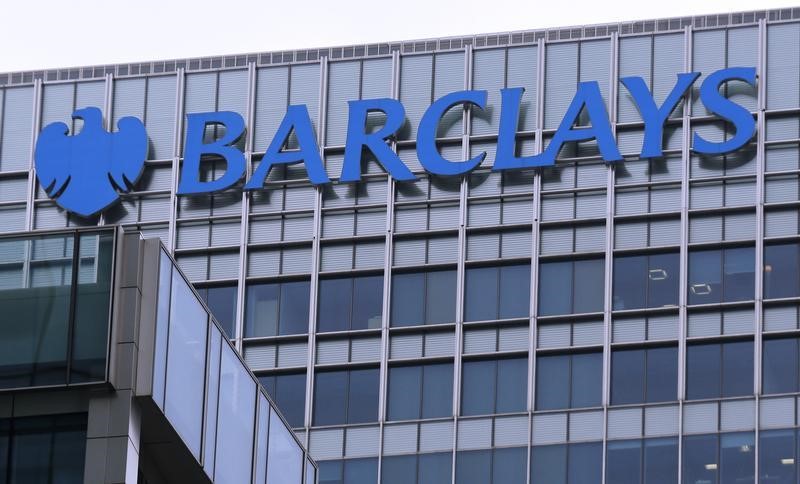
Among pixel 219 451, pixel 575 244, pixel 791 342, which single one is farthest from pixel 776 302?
pixel 219 451

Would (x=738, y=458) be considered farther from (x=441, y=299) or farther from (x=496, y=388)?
(x=441, y=299)

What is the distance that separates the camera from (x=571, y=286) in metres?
85.2

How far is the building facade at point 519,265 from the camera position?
272ft

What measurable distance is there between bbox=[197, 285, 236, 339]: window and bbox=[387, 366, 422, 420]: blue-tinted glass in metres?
6.49

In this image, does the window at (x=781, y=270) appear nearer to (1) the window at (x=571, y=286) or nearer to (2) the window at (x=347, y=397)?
(1) the window at (x=571, y=286)

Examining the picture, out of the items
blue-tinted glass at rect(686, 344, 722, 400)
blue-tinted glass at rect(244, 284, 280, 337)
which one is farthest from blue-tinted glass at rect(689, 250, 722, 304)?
blue-tinted glass at rect(244, 284, 280, 337)

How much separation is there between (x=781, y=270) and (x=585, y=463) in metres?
9.41

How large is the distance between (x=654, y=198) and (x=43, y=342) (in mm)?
47649

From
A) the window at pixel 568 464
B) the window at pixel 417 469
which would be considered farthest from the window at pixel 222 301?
the window at pixel 568 464

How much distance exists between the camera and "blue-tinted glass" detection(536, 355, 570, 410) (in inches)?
3305

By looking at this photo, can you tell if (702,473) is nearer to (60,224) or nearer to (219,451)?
(60,224)

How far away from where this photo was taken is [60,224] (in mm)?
90562

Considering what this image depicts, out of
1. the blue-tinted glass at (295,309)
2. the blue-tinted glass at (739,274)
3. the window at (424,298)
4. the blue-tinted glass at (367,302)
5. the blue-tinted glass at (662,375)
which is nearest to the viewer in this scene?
the blue-tinted glass at (662,375)

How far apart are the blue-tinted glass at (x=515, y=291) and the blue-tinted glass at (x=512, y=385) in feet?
5.78
